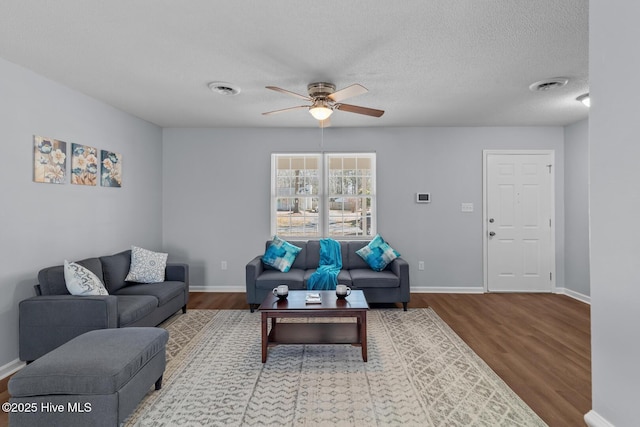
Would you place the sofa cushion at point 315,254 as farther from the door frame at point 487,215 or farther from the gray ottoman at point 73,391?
the gray ottoman at point 73,391

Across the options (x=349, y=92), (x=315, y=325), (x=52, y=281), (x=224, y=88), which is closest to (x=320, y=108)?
(x=349, y=92)

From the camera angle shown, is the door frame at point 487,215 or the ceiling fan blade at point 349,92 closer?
the ceiling fan blade at point 349,92

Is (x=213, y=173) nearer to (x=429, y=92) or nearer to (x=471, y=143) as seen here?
(x=429, y=92)

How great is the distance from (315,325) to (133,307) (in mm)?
1695

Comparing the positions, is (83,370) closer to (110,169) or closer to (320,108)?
(320,108)

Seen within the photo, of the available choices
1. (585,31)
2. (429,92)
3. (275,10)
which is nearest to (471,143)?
(429,92)

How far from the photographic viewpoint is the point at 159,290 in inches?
143

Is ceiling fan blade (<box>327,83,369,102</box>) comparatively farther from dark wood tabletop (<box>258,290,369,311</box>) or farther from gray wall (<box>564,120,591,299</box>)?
gray wall (<box>564,120,591,299</box>)

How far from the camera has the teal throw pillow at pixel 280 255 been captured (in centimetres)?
449

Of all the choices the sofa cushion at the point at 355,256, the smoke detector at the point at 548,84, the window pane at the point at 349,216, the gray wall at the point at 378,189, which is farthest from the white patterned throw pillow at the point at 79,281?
the smoke detector at the point at 548,84

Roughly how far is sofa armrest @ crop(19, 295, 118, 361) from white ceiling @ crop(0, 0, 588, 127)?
205 cm

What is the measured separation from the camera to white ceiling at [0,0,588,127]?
6.99 feet

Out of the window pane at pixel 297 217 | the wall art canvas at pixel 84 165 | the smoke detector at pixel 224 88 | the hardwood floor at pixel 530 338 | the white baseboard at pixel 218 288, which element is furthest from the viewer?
the window pane at pixel 297 217

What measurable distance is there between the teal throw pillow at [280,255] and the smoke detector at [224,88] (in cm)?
207
